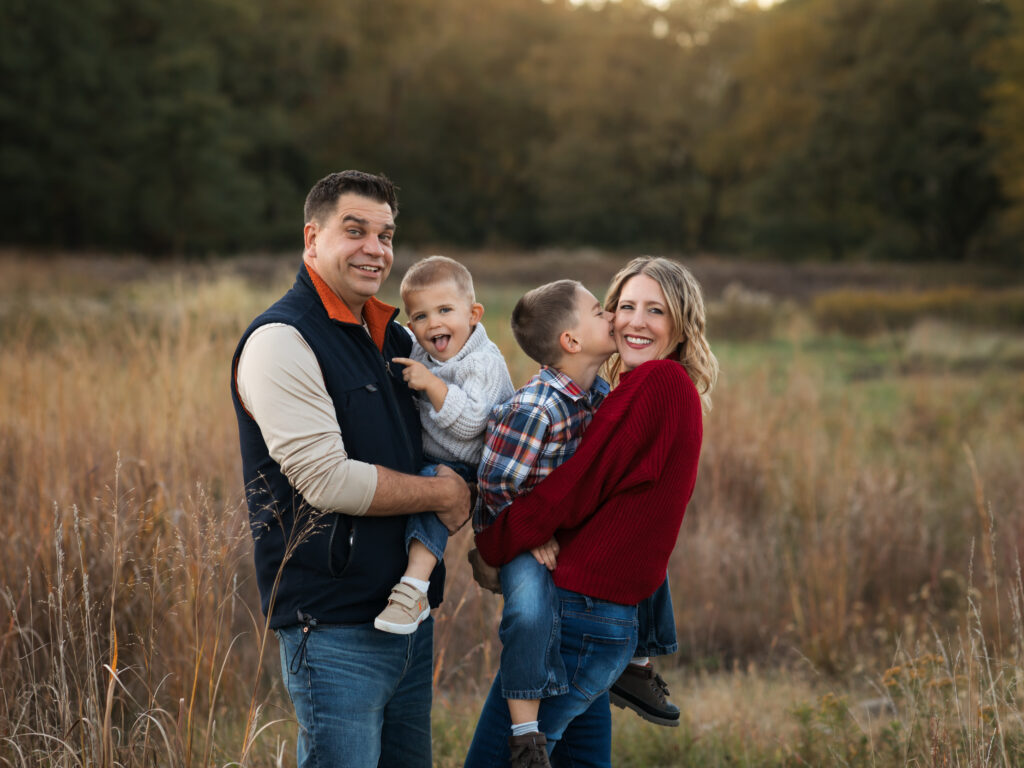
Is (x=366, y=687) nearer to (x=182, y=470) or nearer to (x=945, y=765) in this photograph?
(x=945, y=765)

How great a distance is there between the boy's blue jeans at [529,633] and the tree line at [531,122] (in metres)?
32.3

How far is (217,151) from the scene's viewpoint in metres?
37.2

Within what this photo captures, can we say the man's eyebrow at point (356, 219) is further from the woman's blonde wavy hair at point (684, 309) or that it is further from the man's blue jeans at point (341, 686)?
the man's blue jeans at point (341, 686)

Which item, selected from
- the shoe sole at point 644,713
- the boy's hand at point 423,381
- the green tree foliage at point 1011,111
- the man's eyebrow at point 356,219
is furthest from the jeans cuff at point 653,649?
the green tree foliage at point 1011,111

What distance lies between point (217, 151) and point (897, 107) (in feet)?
89.2

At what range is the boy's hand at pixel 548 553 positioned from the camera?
2604 millimetres

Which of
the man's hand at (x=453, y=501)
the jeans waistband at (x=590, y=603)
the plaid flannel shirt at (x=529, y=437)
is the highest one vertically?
the plaid flannel shirt at (x=529, y=437)

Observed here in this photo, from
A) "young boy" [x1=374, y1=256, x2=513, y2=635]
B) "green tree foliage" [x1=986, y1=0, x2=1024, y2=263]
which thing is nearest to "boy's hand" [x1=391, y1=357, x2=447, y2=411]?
"young boy" [x1=374, y1=256, x2=513, y2=635]

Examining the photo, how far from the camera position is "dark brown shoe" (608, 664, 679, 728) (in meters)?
2.84

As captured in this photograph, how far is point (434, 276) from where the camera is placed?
109 inches

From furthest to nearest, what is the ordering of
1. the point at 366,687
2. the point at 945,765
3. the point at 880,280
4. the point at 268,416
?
the point at 880,280 < the point at 945,765 < the point at 366,687 < the point at 268,416

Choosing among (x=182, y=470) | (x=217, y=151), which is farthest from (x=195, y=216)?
(x=182, y=470)

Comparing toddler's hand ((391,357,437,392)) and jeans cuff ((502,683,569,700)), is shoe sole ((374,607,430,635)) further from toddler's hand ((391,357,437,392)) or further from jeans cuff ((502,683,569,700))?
toddler's hand ((391,357,437,392))

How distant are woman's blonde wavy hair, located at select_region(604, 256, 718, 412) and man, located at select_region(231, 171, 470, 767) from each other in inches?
28.7
